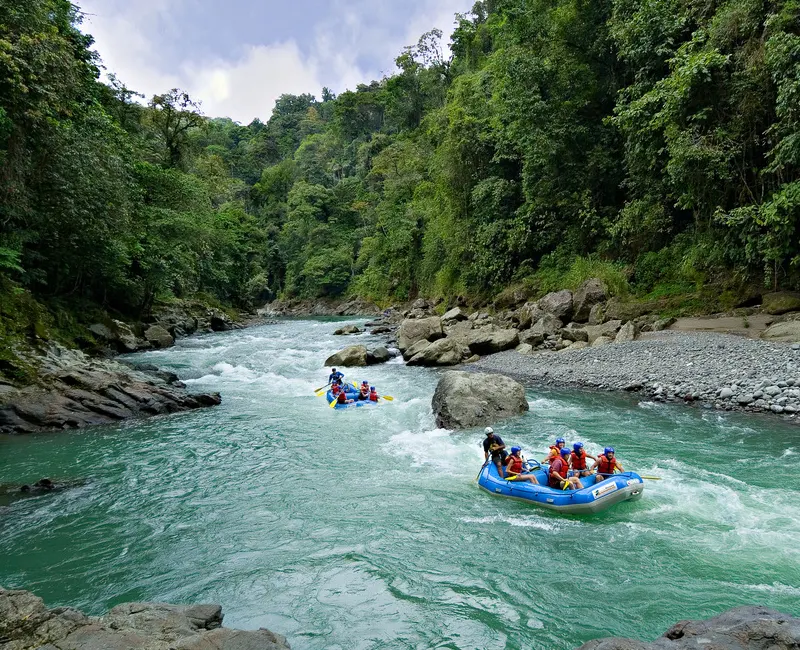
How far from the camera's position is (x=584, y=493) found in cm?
738

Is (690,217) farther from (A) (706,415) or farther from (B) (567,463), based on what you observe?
(B) (567,463)

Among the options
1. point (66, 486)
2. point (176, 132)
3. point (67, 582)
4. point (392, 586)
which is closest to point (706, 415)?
point (392, 586)

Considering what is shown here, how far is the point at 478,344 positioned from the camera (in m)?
19.8

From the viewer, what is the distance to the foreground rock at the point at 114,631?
12.0ft

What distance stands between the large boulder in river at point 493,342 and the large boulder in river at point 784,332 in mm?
8344

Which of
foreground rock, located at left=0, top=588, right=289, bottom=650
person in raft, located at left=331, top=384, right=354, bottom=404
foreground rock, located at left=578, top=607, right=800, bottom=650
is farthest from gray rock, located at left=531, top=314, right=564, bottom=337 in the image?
foreground rock, located at left=0, top=588, right=289, bottom=650

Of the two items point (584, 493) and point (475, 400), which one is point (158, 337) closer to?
point (475, 400)

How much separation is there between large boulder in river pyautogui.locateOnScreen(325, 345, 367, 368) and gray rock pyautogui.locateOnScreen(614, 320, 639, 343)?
9.70 m

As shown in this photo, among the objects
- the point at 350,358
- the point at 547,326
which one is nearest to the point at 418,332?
the point at 350,358

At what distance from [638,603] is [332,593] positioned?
340 cm

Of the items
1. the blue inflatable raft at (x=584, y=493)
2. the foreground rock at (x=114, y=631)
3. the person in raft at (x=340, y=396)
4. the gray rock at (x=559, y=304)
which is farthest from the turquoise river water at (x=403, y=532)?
the gray rock at (x=559, y=304)

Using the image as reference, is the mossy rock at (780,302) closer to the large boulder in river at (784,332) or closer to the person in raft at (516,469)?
the large boulder in river at (784,332)

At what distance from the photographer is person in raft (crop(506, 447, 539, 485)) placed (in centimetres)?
805

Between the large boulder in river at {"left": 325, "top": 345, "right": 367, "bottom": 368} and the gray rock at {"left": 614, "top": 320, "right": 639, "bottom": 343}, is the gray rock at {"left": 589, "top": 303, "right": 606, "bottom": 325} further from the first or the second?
the large boulder in river at {"left": 325, "top": 345, "right": 367, "bottom": 368}
